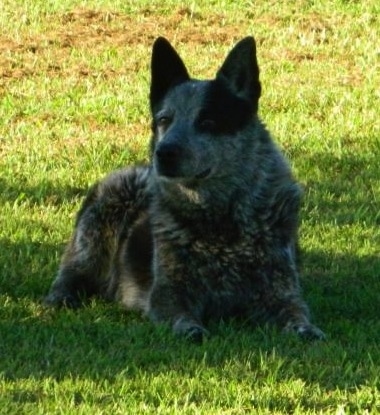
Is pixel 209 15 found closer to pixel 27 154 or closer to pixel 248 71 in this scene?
pixel 27 154

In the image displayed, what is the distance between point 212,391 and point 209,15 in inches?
445

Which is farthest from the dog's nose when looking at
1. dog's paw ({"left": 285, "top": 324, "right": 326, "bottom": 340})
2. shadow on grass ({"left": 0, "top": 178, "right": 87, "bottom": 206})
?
shadow on grass ({"left": 0, "top": 178, "right": 87, "bottom": 206})

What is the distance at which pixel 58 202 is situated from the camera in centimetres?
1104

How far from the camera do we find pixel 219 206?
322 inches

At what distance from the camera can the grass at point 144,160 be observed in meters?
6.57

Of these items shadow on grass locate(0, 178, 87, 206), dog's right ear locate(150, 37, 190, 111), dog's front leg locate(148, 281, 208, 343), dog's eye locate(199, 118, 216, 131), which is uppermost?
dog's right ear locate(150, 37, 190, 111)

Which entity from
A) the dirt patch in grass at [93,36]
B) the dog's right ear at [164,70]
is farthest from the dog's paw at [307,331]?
the dirt patch in grass at [93,36]

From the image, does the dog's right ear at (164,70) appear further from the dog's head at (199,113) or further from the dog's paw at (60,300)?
the dog's paw at (60,300)

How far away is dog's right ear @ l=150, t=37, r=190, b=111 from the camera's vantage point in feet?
27.5

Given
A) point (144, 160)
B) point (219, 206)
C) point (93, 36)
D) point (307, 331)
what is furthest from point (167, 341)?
point (93, 36)

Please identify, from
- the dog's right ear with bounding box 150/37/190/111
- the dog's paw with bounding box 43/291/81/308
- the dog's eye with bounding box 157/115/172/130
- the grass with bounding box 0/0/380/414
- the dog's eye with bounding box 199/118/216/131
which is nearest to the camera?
the grass with bounding box 0/0/380/414

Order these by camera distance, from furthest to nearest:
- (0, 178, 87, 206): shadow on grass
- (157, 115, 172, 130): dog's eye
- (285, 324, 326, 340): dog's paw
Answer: (0, 178, 87, 206): shadow on grass → (157, 115, 172, 130): dog's eye → (285, 324, 326, 340): dog's paw

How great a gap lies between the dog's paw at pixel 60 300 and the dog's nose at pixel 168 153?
4.11 feet

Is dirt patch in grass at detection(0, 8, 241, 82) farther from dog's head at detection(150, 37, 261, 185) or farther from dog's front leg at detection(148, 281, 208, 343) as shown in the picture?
dog's front leg at detection(148, 281, 208, 343)
